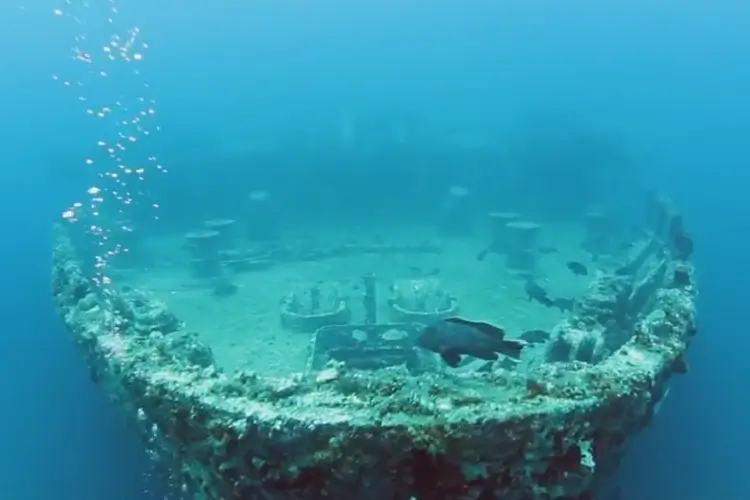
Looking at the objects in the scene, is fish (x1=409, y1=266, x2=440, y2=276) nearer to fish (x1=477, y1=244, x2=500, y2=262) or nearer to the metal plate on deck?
fish (x1=477, y1=244, x2=500, y2=262)

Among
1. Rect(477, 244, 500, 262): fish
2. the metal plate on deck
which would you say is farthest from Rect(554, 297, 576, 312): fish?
Rect(477, 244, 500, 262): fish

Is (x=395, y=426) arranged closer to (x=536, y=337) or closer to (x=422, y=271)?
(x=536, y=337)

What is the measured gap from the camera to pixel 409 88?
270 ft

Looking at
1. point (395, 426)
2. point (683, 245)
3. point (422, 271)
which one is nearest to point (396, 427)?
point (395, 426)

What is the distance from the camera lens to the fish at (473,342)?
4355mm

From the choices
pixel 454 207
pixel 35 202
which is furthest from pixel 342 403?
Answer: pixel 35 202

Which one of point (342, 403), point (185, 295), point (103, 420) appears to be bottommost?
point (103, 420)

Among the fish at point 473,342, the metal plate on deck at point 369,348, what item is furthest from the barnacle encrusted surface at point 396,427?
the metal plate on deck at point 369,348

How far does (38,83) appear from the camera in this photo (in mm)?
77188

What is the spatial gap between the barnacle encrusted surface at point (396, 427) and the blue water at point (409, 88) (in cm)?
960

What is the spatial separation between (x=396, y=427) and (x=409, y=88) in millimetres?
81872

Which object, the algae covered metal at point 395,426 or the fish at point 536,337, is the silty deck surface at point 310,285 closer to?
the fish at point 536,337

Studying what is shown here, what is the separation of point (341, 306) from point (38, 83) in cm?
8176

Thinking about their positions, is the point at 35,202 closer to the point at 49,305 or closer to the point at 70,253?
the point at 49,305
